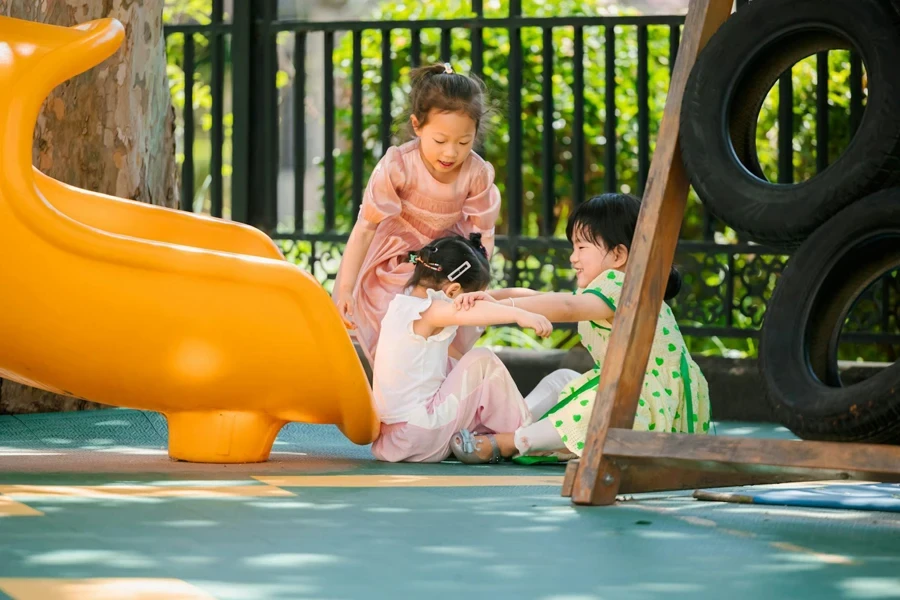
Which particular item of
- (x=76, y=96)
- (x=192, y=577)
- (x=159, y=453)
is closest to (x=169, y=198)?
(x=76, y=96)

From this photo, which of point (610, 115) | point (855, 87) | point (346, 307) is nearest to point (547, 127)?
point (610, 115)

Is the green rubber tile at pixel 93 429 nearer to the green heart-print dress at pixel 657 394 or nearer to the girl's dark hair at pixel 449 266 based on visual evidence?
the girl's dark hair at pixel 449 266

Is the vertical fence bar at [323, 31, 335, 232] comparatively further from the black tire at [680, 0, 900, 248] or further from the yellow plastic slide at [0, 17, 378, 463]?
the black tire at [680, 0, 900, 248]

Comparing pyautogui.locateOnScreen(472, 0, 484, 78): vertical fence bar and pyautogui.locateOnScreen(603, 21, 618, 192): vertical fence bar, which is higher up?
pyautogui.locateOnScreen(472, 0, 484, 78): vertical fence bar

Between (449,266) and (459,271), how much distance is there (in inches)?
1.4

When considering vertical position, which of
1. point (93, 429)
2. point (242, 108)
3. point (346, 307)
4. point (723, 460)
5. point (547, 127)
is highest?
point (242, 108)

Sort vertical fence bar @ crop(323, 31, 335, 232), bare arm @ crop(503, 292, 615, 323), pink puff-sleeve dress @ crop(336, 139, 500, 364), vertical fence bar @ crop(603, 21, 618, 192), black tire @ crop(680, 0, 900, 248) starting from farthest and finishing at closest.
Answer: vertical fence bar @ crop(323, 31, 335, 232), vertical fence bar @ crop(603, 21, 618, 192), pink puff-sleeve dress @ crop(336, 139, 500, 364), bare arm @ crop(503, 292, 615, 323), black tire @ crop(680, 0, 900, 248)

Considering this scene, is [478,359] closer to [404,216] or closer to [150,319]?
[404,216]

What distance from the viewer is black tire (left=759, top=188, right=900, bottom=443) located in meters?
3.10

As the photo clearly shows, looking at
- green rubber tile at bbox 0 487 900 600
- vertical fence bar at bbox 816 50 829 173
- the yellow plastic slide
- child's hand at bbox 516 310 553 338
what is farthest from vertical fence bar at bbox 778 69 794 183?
green rubber tile at bbox 0 487 900 600

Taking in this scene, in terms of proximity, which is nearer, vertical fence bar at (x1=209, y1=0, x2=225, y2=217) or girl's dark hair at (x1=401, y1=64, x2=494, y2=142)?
girl's dark hair at (x1=401, y1=64, x2=494, y2=142)

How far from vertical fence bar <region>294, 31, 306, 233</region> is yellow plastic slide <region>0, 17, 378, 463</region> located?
Answer: 291cm

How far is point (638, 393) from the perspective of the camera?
3.62 m

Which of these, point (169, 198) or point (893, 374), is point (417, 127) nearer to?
point (169, 198)
